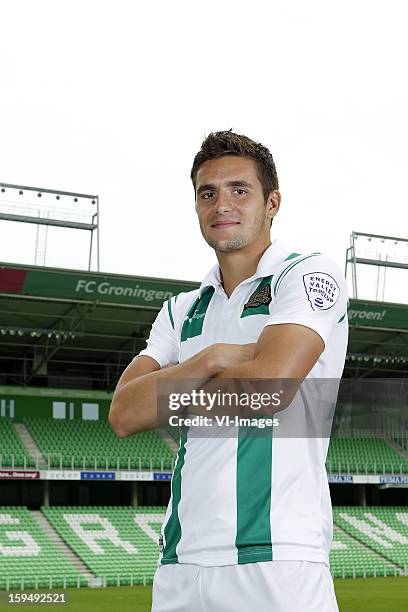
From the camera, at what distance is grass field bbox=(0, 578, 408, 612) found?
20938 millimetres

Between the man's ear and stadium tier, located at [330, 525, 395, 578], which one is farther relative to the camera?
stadium tier, located at [330, 525, 395, 578]

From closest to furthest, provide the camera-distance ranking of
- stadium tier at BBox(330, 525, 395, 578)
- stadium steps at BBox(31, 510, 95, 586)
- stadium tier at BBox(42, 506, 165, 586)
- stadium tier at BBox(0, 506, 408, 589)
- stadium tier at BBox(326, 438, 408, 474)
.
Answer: stadium tier at BBox(0, 506, 408, 589) < stadium steps at BBox(31, 510, 95, 586) < stadium tier at BBox(42, 506, 165, 586) < stadium tier at BBox(330, 525, 395, 578) < stadium tier at BBox(326, 438, 408, 474)

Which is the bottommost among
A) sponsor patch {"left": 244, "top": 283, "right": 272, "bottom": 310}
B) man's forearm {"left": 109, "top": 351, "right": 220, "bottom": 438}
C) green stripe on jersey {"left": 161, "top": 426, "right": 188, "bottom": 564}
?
green stripe on jersey {"left": 161, "top": 426, "right": 188, "bottom": 564}

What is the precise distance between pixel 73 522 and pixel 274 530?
32.7 m

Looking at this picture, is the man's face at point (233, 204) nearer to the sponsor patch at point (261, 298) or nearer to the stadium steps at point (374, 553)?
the sponsor patch at point (261, 298)

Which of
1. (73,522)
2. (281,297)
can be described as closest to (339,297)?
(281,297)

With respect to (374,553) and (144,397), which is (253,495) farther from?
(374,553)

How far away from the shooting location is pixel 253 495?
258 centimetres

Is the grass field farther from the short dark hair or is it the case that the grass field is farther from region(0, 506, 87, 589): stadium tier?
the short dark hair

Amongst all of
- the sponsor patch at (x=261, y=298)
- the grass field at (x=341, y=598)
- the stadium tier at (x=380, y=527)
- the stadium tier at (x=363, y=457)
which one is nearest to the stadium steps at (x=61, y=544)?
the grass field at (x=341, y=598)

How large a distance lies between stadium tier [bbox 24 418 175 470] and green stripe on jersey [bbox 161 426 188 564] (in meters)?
33.2

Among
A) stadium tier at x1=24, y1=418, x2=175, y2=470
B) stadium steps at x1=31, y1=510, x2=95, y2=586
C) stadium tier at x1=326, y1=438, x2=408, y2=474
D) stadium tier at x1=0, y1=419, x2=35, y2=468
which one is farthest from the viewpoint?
stadium tier at x1=326, y1=438, x2=408, y2=474

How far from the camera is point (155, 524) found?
1385 inches

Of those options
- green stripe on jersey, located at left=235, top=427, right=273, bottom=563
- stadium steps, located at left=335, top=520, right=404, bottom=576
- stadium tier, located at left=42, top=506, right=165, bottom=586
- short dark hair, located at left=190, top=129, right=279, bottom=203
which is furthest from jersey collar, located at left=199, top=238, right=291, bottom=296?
stadium steps, located at left=335, top=520, right=404, bottom=576
